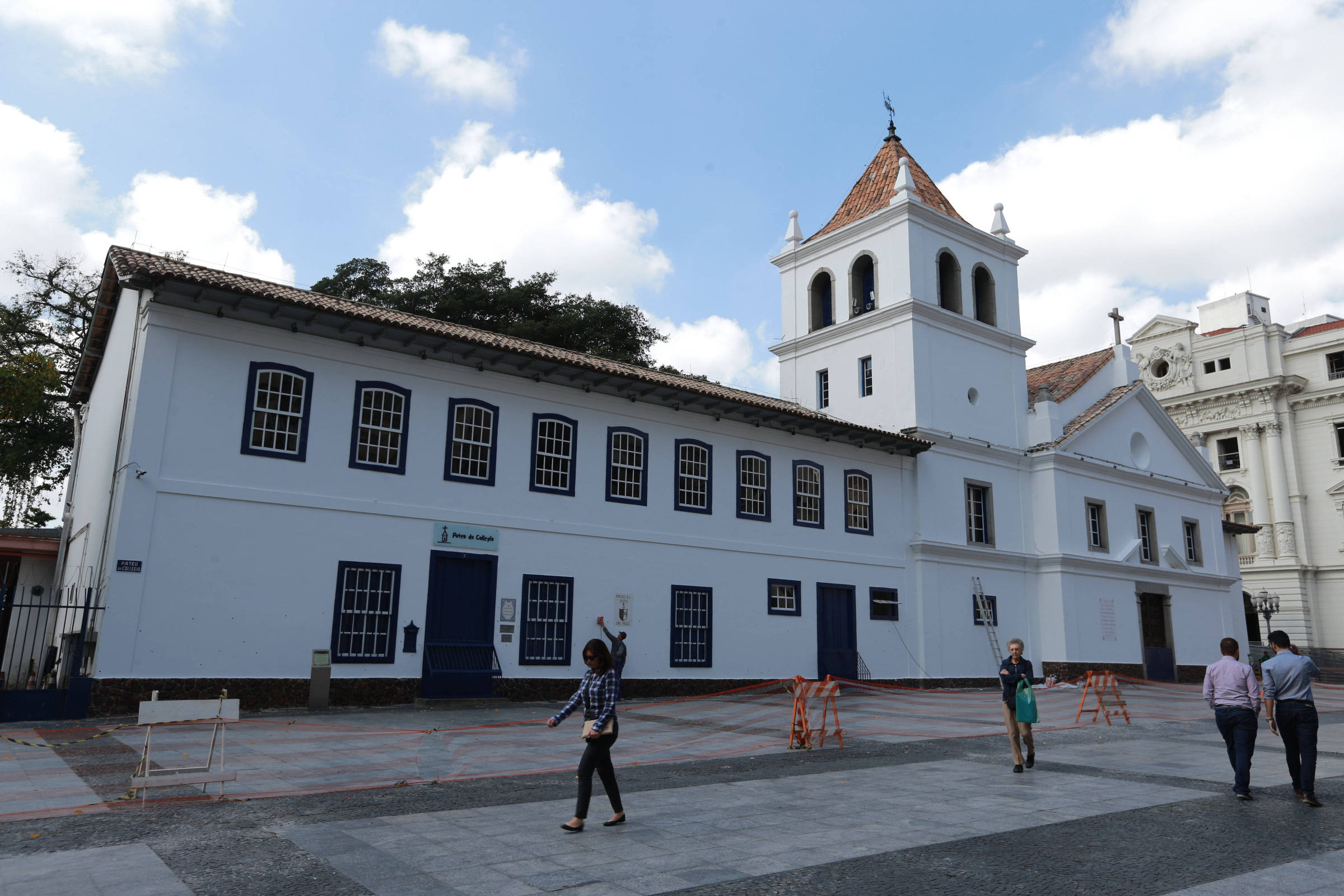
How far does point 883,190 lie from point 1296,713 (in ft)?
80.6

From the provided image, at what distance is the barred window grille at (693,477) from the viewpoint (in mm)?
22719

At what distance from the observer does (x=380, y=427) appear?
1850 cm

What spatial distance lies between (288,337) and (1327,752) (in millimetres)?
18359

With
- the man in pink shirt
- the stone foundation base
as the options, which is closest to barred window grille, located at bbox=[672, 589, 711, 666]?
the stone foundation base

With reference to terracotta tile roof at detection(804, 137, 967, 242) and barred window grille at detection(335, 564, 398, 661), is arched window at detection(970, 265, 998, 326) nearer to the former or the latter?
terracotta tile roof at detection(804, 137, 967, 242)

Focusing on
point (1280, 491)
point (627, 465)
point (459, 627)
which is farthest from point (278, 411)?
point (1280, 491)

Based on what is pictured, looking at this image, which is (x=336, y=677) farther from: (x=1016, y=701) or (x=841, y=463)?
(x=841, y=463)

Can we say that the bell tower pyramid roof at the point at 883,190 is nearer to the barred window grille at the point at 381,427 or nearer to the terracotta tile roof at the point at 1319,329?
the barred window grille at the point at 381,427

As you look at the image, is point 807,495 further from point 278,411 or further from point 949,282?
point 278,411

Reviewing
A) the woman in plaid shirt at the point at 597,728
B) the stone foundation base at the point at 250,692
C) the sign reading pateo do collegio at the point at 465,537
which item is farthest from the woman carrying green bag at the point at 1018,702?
the stone foundation base at the point at 250,692

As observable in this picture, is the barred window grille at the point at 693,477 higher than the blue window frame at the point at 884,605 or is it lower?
higher

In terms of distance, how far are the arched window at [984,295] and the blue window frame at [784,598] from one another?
A: 1237cm

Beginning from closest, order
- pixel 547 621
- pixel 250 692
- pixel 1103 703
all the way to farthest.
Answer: pixel 250 692 → pixel 1103 703 → pixel 547 621

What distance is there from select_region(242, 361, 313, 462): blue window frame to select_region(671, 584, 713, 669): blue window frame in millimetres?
9062
